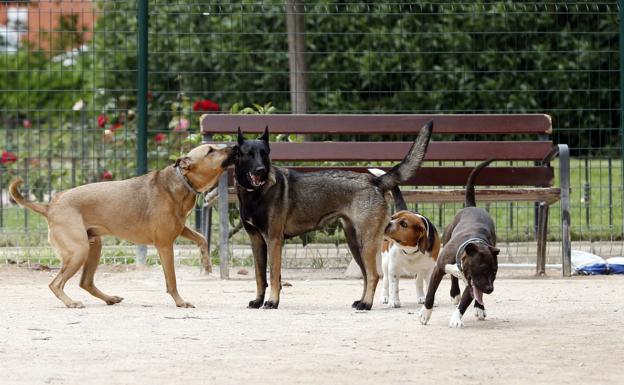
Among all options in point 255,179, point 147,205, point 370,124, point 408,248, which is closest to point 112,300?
point 147,205

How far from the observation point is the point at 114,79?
1783cm

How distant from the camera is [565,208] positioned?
9781mm

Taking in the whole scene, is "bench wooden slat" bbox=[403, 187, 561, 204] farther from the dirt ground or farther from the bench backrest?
the dirt ground

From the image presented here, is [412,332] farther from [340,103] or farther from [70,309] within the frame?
[340,103]

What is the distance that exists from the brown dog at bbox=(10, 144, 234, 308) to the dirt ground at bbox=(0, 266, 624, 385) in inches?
15.2

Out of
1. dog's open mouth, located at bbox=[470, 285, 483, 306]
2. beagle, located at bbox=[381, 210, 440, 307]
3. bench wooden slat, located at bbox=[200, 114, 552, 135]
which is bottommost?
dog's open mouth, located at bbox=[470, 285, 483, 306]

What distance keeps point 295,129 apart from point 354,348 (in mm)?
4408

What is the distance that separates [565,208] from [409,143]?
1445 millimetres

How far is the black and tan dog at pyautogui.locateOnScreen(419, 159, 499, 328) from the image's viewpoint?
6.78m

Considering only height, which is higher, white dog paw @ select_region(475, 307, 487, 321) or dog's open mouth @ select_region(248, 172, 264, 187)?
dog's open mouth @ select_region(248, 172, 264, 187)

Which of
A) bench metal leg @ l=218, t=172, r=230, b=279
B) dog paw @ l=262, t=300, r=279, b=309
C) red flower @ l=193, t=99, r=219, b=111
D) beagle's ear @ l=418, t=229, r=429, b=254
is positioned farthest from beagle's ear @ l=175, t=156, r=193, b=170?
red flower @ l=193, t=99, r=219, b=111

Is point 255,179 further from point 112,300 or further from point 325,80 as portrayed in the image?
point 325,80

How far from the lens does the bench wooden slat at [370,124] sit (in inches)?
395

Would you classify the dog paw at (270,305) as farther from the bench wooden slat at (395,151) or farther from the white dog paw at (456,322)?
the bench wooden slat at (395,151)
